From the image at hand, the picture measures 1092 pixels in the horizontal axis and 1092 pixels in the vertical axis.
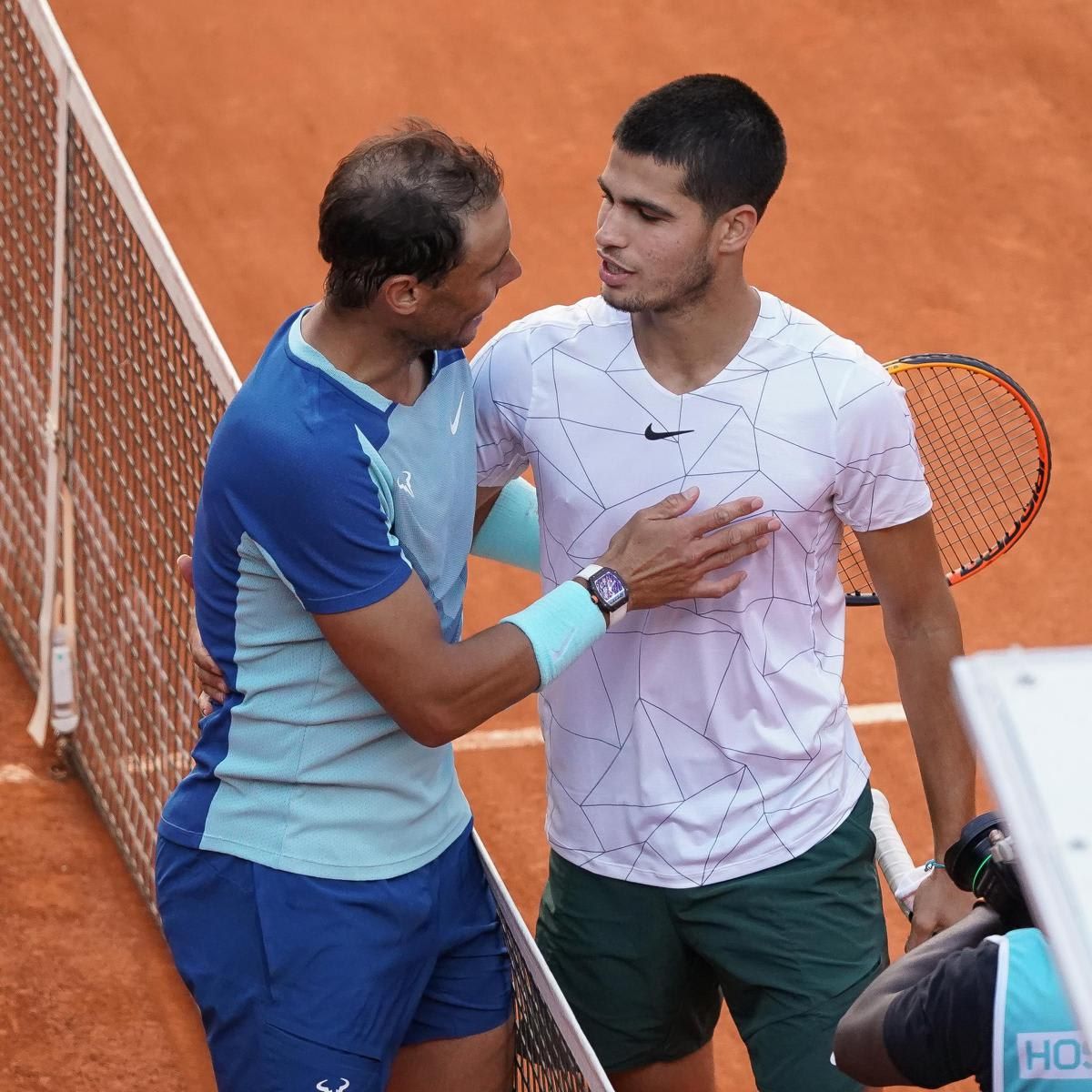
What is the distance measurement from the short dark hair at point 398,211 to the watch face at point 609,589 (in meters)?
0.57

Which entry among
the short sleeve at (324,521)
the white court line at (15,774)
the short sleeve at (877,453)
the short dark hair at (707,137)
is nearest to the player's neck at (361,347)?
the short sleeve at (324,521)

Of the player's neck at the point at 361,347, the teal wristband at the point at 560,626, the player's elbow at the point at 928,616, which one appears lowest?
the player's elbow at the point at 928,616

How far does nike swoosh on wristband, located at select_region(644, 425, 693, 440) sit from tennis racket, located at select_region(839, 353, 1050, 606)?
2.09 ft

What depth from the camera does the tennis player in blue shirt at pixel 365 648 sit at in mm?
2820

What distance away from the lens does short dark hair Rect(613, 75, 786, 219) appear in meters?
3.27

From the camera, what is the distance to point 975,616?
21.2ft

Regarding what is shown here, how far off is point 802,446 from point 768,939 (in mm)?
897

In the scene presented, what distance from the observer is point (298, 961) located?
10.0ft

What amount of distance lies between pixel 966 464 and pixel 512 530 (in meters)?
1.91

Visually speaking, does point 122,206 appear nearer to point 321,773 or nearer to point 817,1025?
point 321,773

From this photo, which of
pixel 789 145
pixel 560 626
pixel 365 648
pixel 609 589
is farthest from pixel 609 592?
pixel 789 145

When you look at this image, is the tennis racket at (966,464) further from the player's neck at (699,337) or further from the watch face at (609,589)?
the watch face at (609,589)

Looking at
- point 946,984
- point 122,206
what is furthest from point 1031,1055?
point 122,206

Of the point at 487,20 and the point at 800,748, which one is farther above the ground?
the point at 487,20
